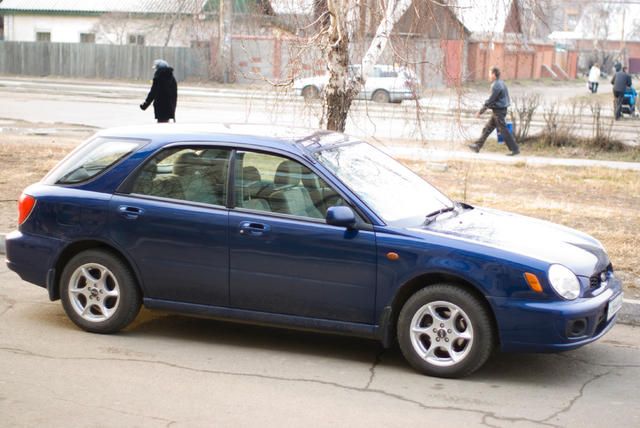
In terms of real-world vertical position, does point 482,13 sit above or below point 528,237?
above

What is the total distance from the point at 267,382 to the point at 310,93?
6.23 meters

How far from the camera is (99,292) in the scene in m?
6.96

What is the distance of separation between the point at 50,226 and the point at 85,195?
340mm

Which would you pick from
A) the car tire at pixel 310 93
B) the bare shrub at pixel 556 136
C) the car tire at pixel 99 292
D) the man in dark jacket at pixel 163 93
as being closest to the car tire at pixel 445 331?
the car tire at pixel 99 292

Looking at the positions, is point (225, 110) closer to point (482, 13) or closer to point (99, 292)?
point (482, 13)

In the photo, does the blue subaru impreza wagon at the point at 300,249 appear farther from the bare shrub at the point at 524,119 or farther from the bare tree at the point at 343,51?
the bare shrub at the point at 524,119

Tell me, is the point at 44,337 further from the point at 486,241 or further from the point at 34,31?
the point at 34,31

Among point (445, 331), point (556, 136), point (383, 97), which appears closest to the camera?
point (445, 331)

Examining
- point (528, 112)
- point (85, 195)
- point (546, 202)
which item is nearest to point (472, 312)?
point (85, 195)

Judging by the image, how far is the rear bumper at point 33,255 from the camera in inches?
277

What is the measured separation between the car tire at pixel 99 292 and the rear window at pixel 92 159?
1.93 feet

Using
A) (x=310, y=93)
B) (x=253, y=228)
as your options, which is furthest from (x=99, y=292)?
(x=310, y=93)

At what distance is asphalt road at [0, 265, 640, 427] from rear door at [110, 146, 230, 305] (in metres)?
0.45

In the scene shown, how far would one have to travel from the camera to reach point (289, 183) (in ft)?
21.9
